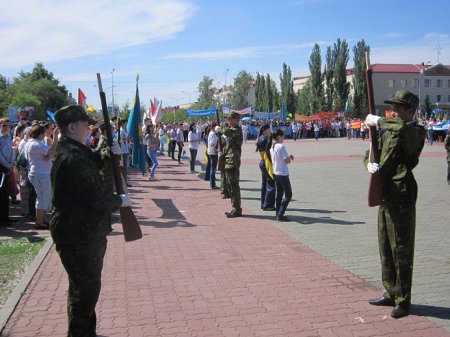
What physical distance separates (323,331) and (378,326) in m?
0.53

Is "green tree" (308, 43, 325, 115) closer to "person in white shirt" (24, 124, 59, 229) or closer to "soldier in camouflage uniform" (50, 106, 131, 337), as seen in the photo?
"person in white shirt" (24, 124, 59, 229)

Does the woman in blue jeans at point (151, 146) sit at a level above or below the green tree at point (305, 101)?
below

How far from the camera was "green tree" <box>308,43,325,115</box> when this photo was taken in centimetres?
6712

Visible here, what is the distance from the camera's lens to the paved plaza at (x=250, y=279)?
446 cm

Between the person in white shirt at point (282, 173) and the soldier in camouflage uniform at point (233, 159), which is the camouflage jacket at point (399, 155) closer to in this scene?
the person in white shirt at point (282, 173)

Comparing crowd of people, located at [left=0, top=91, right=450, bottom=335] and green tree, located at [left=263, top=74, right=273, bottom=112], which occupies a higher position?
green tree, located at [left=263, top=74, right=273, bottom=112]

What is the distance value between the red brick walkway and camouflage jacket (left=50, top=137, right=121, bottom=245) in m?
1.27

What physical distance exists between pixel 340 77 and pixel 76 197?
66.1 meters

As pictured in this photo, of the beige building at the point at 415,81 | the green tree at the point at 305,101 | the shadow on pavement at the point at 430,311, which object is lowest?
the shadow on pavement at the point at 430,311

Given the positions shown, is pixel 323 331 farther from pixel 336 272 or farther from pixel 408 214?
pixel 336 272

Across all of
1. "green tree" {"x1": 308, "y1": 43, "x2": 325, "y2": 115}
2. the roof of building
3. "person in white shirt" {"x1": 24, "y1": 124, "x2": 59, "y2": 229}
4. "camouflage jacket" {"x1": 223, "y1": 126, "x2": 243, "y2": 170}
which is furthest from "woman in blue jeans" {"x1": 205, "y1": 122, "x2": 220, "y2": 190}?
the roof of building

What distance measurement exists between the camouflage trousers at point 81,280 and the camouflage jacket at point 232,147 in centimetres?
618

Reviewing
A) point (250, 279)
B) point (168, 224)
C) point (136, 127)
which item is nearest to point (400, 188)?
point (250, 279)

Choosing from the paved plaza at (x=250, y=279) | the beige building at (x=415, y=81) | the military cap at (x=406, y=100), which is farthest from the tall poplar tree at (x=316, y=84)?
the military cap at (x=406, y=100)
